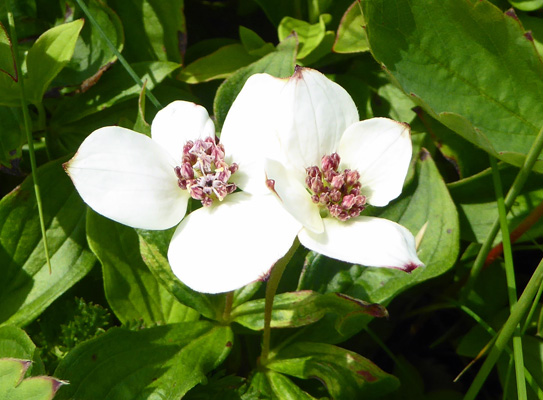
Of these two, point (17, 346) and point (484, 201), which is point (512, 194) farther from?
point (17, 346)

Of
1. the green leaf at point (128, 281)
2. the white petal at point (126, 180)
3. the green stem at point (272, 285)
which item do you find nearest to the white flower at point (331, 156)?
the green stem at point (272, 285)

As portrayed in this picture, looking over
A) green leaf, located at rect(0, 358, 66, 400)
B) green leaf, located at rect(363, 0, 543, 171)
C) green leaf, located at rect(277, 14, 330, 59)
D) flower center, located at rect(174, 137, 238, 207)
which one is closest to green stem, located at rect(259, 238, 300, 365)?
flower center, located at rect(174, 137, 238, 207)

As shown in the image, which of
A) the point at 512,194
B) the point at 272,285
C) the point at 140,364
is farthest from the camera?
the point at 512,194

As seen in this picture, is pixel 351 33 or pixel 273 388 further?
pixel 351 33

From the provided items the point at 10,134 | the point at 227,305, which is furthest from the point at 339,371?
the point at 10,134

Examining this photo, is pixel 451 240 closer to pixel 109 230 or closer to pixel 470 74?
pixel 470 74

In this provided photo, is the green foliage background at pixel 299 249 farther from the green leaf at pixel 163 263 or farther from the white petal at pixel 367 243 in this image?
the white petal at pixel 367 243
